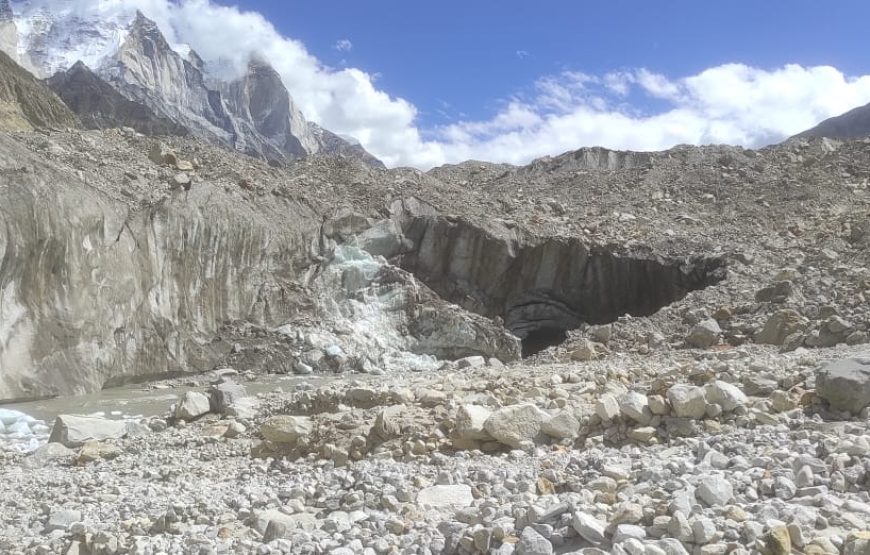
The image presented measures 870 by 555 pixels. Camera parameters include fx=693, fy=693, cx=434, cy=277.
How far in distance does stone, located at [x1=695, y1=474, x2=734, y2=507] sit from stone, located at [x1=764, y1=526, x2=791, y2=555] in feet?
1.68

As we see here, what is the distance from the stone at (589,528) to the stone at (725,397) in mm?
2921

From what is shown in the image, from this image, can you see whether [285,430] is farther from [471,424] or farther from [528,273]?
[528,273]

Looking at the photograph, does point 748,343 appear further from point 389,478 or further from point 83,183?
point 83,183

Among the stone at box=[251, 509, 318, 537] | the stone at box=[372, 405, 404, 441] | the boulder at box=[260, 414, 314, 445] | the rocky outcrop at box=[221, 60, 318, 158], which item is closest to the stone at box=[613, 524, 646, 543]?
the stone at box=[251, 509, 318, 537]

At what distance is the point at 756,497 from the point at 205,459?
242 inches

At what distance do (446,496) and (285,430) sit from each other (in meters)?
3.20

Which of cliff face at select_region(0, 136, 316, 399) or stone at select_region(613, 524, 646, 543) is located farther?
cliff face at select_region(0, 136, 316, 399)

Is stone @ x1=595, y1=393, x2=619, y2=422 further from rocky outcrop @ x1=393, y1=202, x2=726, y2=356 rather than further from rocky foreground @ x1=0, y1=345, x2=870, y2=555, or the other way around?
rocky outcrop @ x1=393, y1=202, x2=726, y2=356

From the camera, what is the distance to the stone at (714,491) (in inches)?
150

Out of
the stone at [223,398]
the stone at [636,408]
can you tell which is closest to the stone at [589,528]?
the stone at [636,408]

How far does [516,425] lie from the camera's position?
6555 mm

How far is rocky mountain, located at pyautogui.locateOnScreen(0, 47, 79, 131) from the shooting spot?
39.8m

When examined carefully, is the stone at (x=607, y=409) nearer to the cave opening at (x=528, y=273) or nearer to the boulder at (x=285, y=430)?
the boulder at (x=285, y=430)

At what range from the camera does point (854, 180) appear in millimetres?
26984
